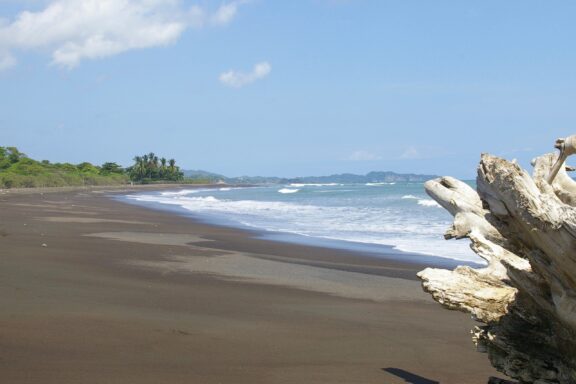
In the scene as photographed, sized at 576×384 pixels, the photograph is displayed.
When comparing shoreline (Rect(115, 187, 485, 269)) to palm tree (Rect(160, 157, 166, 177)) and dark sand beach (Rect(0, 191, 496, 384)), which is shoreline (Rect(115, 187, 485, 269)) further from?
palm tree (Rect(160, 157, 166, 177))

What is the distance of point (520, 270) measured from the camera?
4.12 metres

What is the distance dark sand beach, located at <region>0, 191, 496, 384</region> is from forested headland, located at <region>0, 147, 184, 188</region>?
58.9 metres

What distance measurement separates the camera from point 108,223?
2197 centimetres

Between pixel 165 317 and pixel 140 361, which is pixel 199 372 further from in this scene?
pixel 165 317

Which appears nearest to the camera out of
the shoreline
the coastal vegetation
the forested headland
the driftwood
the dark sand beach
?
the driftwood

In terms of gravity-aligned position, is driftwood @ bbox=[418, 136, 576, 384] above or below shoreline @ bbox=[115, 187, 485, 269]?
above

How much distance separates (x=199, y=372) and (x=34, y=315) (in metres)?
2.30

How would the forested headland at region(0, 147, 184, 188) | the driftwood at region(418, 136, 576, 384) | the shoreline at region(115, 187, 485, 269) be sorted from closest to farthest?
the driftwood at region(418, 136, 576, 384)
the shoreline at region(115, 187, 485, 269)
the forested headland at region(0, 147, 184, 188)

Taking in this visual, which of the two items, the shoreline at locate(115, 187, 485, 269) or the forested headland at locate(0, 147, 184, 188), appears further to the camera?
the forested headland at locate(0, 147, 184, 188)

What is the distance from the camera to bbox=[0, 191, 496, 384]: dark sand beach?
5.41 meters

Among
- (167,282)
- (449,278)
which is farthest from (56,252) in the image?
(449,278)

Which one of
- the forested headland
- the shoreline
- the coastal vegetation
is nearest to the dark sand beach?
the shoreline

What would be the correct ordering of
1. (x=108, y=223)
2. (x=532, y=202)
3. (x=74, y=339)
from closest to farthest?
1. (x=532, y=202)
2. (x=74, y=339)
3. (x=108, y=223)

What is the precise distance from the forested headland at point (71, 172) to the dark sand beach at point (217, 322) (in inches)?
2319
